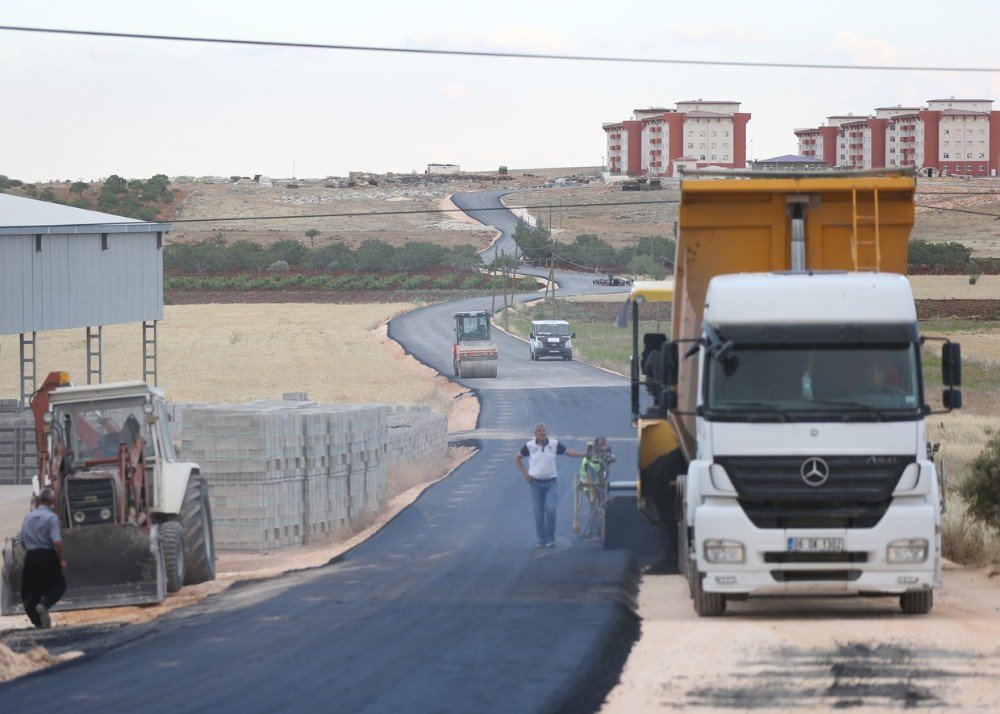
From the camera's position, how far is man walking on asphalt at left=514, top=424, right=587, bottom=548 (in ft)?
63.9

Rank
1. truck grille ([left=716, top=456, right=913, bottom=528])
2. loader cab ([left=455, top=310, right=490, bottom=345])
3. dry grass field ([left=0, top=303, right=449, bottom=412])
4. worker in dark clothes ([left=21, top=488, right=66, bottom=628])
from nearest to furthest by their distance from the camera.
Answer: truck grille ([left=716, top=456, right=913, bottom=528])
worker in dark clothes ([left=21, top=488, right=66, bottom=628])
dry grass field ([left=0, top=303, right=449, bottom=412])
loader cab ([left=455, top=310, right=490, bottom=345])

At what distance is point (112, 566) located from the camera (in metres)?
15.3

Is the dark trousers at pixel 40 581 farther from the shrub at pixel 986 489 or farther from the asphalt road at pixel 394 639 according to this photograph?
the shrub at pixel 986 489

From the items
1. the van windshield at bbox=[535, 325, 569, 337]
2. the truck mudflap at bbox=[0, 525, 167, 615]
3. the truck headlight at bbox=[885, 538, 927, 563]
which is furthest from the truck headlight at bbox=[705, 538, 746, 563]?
the van windshield at bbox=[535, 325, 569, 337]

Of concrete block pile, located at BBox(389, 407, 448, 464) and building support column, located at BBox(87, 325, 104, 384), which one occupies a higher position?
building support column, located at BBox(87, 325, 104, 384)

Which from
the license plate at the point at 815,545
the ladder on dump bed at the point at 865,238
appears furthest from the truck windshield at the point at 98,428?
the ladder on dump bed at the point at 865,238

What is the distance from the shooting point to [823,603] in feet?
44.9

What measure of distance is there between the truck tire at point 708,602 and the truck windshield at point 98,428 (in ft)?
23.3

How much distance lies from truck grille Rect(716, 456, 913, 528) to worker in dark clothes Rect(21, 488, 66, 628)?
6933mm

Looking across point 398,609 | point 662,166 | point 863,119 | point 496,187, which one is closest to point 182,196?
point 496,187

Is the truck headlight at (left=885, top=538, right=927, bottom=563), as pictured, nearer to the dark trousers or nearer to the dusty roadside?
the dusty roadside

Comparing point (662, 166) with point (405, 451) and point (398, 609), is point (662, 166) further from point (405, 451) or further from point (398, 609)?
point (398, 609)

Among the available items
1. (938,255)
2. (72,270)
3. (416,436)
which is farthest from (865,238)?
(938,255)

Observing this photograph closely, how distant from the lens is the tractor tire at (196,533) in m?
17.0
